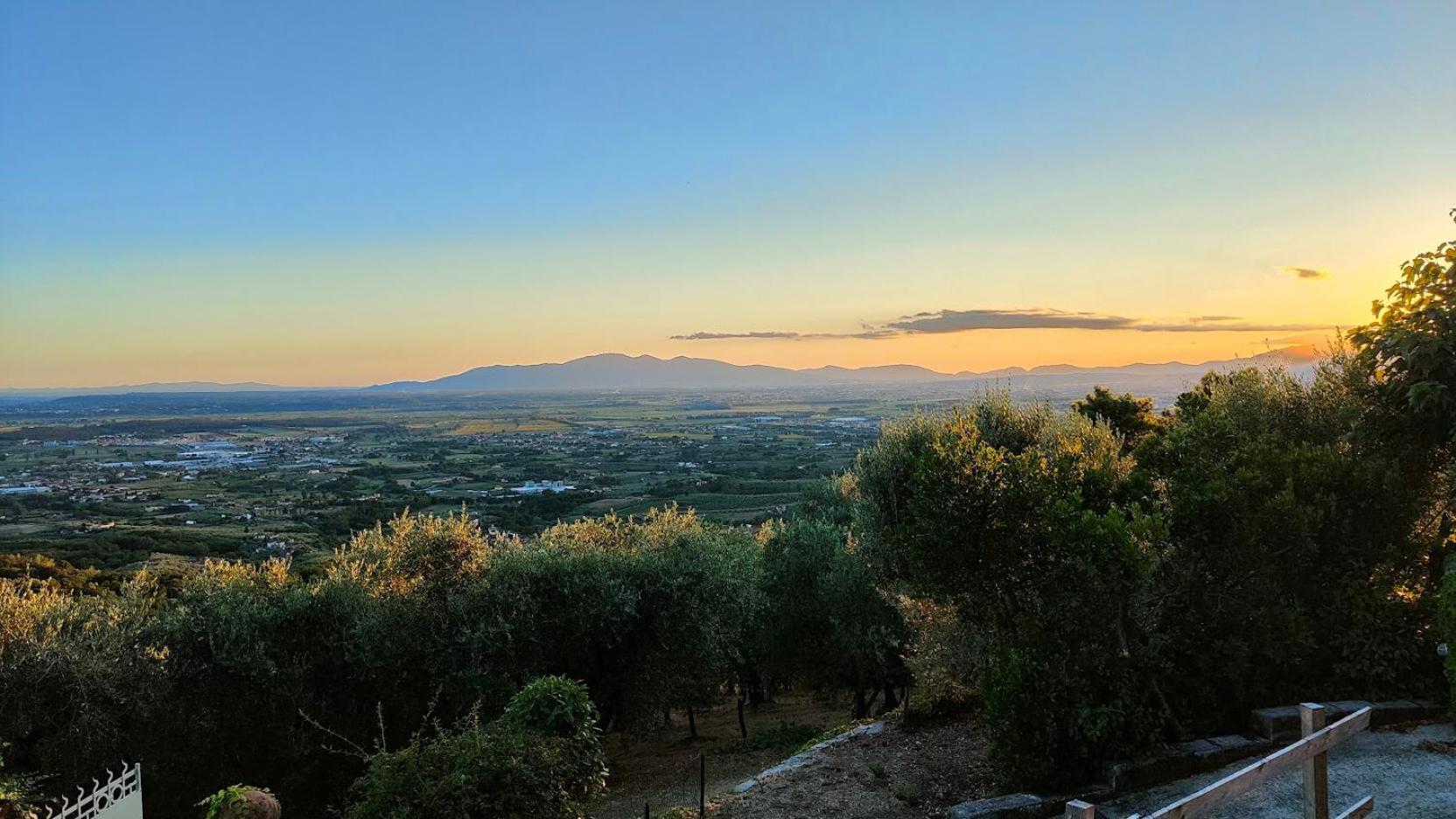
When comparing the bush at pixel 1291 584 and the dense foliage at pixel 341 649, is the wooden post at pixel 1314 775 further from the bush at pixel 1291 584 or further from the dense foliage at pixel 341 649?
the dense foliage at pixel 341 649

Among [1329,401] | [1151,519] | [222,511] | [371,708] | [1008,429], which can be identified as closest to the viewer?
[1151,519]

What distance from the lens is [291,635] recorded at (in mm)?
16500

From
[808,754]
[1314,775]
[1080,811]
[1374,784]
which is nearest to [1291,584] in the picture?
[1374,784]

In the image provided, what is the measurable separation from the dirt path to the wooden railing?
478 centimetres

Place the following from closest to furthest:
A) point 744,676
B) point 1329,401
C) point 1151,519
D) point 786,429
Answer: point 1151,519, point 1329,401, point 744,676, point 786,429

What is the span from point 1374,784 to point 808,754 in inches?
296

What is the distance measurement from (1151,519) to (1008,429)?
672 cm

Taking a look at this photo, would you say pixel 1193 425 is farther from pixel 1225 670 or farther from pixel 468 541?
pixel 468 541

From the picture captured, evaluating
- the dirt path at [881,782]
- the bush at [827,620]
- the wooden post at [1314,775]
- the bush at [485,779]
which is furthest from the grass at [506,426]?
the wooden post at [1314,775]

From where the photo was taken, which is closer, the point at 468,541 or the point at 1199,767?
the point at 1199,767

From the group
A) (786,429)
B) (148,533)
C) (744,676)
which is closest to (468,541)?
(744,676)

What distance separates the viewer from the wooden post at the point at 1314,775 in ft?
17.0

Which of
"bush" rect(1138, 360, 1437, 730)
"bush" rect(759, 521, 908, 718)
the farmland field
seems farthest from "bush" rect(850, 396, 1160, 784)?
the farmland field

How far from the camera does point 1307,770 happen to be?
17.0 feet
